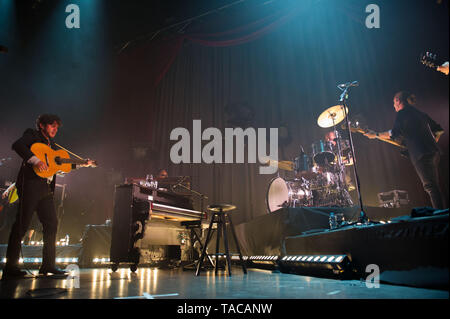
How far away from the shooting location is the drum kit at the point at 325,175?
4.25 m

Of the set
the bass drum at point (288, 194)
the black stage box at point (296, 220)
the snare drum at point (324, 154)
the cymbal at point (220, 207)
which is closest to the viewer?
the cymbal at point (220, 207)

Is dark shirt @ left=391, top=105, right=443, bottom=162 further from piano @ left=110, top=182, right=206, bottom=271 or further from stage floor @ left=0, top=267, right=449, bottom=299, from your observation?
piano @ left=110, top=182, right=206, bottom=271

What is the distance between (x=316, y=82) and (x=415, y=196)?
3.08m

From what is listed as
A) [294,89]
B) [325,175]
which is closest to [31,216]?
[325,175]

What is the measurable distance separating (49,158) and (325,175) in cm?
401

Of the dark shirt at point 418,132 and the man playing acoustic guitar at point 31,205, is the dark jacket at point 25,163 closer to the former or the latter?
the man playing acoustic guitar at point 31,205

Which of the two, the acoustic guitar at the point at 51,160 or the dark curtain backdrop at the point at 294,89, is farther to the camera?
the dark curtain backdrop at the point at 294,89

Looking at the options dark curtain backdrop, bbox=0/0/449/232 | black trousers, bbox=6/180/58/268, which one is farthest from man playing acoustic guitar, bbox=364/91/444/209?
black trousers, bbox=6/180/58/268

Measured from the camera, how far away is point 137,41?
6.68 meters

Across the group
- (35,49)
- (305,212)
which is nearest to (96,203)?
(35,49)

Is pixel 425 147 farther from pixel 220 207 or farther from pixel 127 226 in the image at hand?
pixel 127 226

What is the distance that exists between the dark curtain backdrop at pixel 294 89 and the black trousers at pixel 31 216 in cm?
360

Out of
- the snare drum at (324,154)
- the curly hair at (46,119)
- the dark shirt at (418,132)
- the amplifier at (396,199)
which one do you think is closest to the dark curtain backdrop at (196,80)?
the amplifier at (396,199)

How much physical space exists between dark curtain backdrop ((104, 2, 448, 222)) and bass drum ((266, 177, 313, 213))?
25.1 inches
